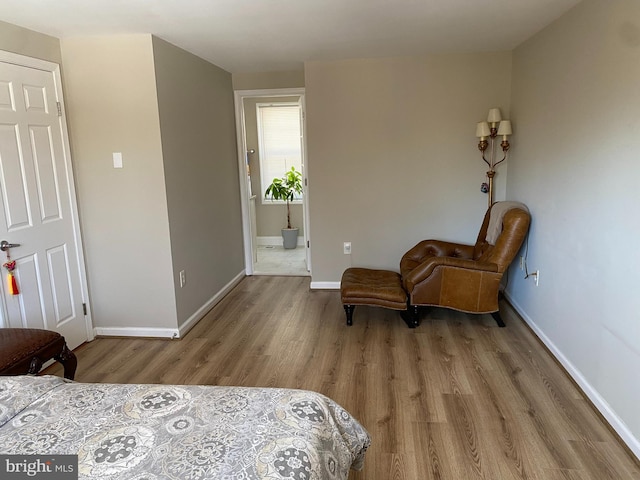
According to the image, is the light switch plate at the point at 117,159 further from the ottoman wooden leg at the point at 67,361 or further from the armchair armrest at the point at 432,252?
the armchair armrest at the point at 432,252

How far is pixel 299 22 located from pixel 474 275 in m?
2.23

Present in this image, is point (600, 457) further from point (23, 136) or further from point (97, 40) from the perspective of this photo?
point (97, 40)

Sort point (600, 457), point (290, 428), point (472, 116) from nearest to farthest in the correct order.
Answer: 1. point (290, 428)
2. point (600, 457)
3. point (472, 116)

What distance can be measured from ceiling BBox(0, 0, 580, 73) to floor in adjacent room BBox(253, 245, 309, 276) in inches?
99.4

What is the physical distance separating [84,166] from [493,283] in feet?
10.6

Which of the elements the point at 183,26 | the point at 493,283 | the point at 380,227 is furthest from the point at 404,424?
the point at 183,26

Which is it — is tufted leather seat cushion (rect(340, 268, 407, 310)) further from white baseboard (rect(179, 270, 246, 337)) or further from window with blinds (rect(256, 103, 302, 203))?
window with blinds (rect(256, 103, 302, 203))

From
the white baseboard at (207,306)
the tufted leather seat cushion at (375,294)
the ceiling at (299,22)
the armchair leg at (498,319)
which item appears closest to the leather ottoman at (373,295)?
the tufted leather seat cushion at (375,294)

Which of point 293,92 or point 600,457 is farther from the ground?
point 293,92

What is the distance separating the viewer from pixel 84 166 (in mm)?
3332

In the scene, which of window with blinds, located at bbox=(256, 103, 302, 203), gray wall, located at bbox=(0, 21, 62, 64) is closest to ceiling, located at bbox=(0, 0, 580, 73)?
gray wall, located at bbox=(0, 21, 62, 64)

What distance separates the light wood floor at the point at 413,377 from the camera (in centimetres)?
205

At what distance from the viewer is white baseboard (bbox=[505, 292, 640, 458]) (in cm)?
207

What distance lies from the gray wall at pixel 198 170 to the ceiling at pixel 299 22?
0.95 ft
